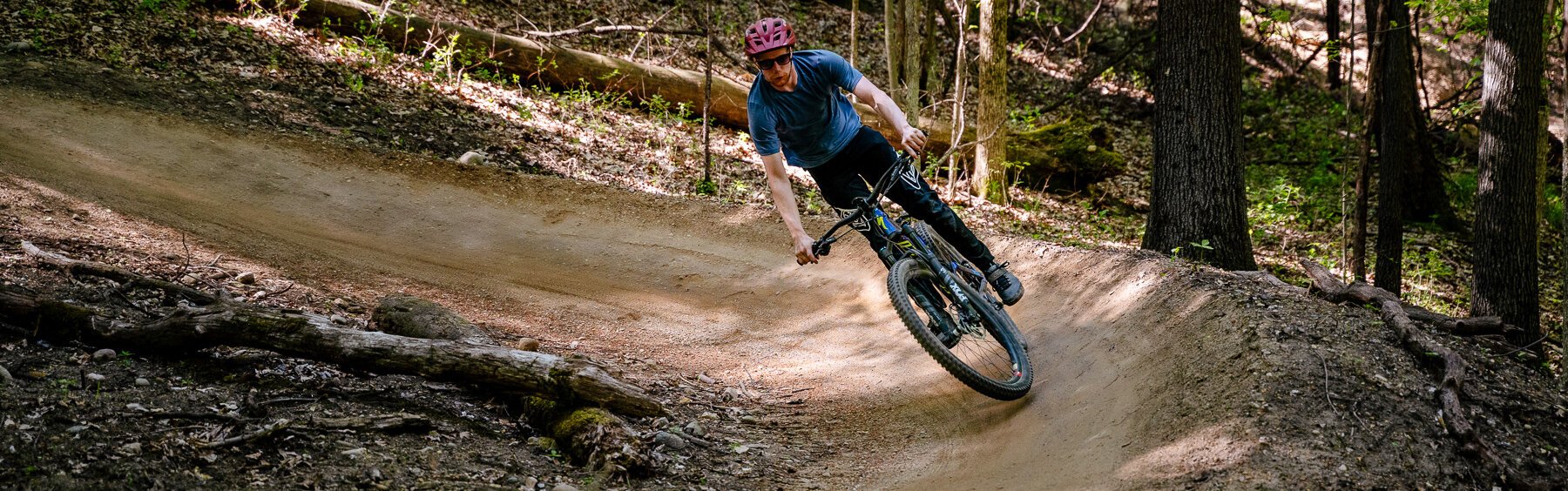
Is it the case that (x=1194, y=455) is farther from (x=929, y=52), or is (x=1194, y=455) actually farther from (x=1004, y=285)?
(x=929, y=52)

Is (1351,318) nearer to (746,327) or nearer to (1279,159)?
(746,327)

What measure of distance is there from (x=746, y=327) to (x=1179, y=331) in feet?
12.6

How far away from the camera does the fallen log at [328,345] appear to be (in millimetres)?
4609

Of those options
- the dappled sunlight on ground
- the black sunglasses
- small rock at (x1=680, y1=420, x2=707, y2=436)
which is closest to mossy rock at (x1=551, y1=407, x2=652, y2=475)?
small rock at (x1=680, y1=420, x2=707, y2=436)

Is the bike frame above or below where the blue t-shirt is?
below

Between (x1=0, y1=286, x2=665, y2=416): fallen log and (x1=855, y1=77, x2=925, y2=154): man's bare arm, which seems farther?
(x1=855, y1=77, x2=925, y2=154): man's bare arm

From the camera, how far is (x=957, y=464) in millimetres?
5012

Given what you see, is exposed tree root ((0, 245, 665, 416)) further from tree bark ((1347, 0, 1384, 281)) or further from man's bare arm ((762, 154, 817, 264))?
tree bark ((1347, 0, 1384, 281))

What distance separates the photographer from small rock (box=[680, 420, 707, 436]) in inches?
205

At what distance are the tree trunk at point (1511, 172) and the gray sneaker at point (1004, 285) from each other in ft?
21.5

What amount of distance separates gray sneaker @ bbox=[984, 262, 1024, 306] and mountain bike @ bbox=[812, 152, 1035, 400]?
0.10 m

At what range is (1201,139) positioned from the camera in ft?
25.6

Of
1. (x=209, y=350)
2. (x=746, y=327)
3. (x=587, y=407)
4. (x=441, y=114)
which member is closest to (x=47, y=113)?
(x=441, y=114)

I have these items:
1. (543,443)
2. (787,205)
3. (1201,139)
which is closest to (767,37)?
(787,205)
